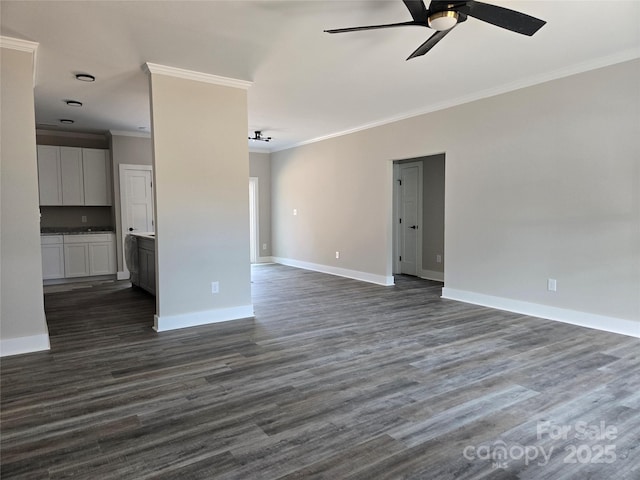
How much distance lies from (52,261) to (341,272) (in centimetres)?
496

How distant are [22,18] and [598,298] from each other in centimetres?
549

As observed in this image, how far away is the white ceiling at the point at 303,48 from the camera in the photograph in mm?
2777

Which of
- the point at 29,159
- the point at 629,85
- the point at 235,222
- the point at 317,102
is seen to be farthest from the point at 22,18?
the point at 629,85

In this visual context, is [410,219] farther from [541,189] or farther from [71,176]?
[71,176]

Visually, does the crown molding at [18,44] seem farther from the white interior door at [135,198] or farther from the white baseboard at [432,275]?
the white baseboard at [432,275]

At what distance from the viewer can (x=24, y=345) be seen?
338 centimetres

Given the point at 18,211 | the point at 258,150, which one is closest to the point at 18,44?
the point at 18,211

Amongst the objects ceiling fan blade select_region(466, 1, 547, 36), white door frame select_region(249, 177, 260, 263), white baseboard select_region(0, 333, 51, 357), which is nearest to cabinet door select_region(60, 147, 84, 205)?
white door frame select_region(249, 177, 260, 263)

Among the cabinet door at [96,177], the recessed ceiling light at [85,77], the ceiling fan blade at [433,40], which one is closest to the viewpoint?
the ceiling fan blade at [433,40]

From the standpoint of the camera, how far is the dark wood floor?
6.10 feet

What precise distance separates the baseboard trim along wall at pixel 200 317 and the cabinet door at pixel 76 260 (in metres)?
3.67

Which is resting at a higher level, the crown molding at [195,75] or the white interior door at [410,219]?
the crown molding at [195,75]

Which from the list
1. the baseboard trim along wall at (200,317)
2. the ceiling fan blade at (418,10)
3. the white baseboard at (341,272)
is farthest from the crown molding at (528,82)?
the baseboard trim along wall at (200,317)

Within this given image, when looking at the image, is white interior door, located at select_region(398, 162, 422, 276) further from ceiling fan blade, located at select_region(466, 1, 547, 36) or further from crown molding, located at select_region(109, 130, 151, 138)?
crown molding, located at select_region(109, 130, 151, 138)
